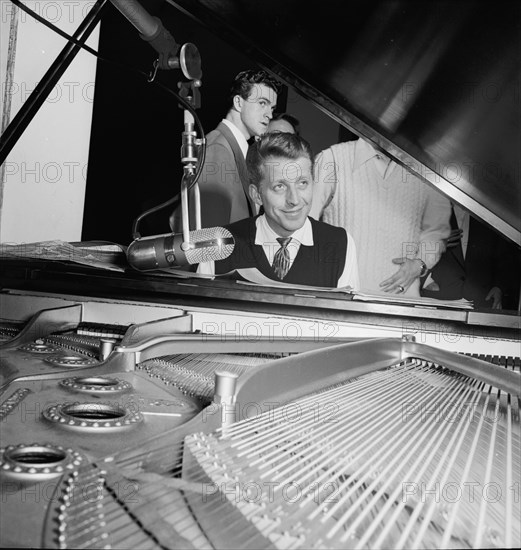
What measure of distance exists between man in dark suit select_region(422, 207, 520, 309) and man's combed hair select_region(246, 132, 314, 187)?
36.1 inches

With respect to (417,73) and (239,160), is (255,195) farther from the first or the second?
(417,73)

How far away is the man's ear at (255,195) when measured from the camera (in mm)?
3322

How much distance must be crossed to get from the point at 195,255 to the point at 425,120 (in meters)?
0.78

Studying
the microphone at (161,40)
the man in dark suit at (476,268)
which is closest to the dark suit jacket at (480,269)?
the man in dark suit at (476,268)

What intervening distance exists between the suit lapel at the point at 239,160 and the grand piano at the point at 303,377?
3.35ft

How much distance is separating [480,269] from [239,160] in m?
1.40

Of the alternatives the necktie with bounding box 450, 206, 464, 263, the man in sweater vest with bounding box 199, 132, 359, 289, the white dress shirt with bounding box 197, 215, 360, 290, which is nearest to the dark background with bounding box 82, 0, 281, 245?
the man in sweater vest with bounding box 199, 132, 359, 289

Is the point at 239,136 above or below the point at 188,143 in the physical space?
above

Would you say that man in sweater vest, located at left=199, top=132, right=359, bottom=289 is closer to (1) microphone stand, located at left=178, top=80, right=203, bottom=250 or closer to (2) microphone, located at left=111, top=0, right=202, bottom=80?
(1) microphone stand, located at left=178, top=80, right=203, bottom=250

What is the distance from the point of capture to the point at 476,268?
311 cm

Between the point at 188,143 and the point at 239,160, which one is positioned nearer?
the point at 188,143

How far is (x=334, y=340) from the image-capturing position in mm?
1761

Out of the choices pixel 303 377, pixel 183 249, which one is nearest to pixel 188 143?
pixel 183 249

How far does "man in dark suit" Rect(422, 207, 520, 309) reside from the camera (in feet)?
10.1
